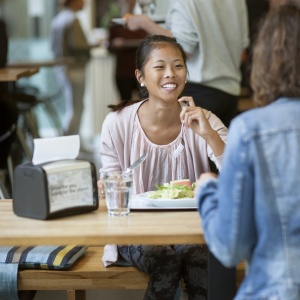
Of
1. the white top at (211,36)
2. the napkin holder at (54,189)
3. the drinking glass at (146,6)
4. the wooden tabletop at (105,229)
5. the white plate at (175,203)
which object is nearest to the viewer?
the wooden tabletop at (105,229)

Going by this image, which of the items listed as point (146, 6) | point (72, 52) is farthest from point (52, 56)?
point (146, 6)

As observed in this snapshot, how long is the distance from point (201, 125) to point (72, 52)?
576 cm

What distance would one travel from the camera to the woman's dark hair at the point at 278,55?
6.54ft

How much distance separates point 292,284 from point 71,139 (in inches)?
32.5

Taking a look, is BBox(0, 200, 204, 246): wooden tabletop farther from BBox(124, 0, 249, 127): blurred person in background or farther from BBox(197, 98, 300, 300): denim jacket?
BBox(124, 0, 249, 127): blurred person in background

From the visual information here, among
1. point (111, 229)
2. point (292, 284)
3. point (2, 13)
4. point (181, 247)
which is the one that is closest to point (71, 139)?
point (111, 229)

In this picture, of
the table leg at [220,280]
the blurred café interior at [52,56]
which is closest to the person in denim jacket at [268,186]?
the table leg at [220,280]

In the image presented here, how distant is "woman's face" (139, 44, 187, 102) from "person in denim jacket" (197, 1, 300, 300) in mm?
1100

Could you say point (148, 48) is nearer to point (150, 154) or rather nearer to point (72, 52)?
point (150, 154)

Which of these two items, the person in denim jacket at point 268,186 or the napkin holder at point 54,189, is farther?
the napkin holder at point 54,189

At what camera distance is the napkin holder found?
7.86ft

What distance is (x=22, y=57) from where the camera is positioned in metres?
10.5

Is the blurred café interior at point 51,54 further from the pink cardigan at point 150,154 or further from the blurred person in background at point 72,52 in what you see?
the pink cardigan at point 150,154

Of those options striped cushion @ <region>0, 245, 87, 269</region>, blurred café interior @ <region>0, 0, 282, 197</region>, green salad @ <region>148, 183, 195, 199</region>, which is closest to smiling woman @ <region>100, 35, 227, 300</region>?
striped cushion @ <region>0, 245, 87, 269</region>
